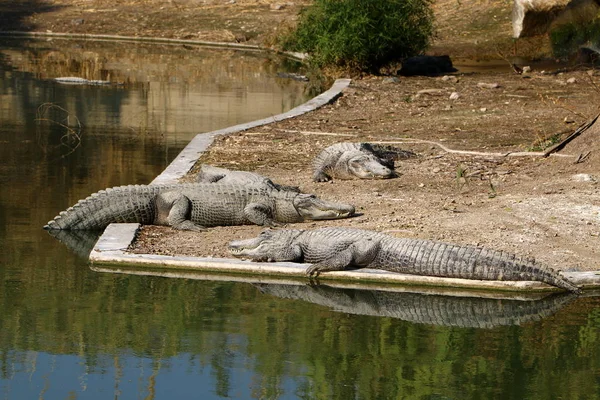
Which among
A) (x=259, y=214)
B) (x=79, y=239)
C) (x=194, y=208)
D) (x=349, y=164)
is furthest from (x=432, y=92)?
(x=79, y=239)

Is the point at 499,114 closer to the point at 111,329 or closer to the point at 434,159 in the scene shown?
the point at 434,159

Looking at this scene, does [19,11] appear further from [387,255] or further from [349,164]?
[387,255]

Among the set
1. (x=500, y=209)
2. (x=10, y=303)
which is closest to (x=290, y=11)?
(x=500, y=209)

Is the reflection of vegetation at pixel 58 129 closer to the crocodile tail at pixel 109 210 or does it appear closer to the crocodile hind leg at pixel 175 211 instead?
the crocodile tail at pixel 109 210

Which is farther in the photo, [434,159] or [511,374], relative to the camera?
[434,159]

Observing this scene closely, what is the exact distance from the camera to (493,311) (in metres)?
7.41

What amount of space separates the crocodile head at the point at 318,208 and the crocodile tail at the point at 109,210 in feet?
4.11

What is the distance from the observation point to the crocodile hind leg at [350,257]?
7926 millimetres

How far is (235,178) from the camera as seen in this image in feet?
33.3

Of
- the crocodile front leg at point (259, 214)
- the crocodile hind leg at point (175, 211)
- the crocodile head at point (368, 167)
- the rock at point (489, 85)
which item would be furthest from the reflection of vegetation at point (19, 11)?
the crocodile front leg at point (259, 214)

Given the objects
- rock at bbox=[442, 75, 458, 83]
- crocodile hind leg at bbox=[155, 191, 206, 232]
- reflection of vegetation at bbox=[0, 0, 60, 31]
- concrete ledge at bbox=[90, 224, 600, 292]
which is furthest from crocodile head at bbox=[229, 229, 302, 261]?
reflection of vegetation at bbox=[0, 0, 60, 31]

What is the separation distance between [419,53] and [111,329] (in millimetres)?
17203

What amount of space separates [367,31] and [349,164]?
1013 cm

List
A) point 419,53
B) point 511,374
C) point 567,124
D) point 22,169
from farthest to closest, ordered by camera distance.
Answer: point 419,53 → point 567,124 → point 22,169 → point 511,374
